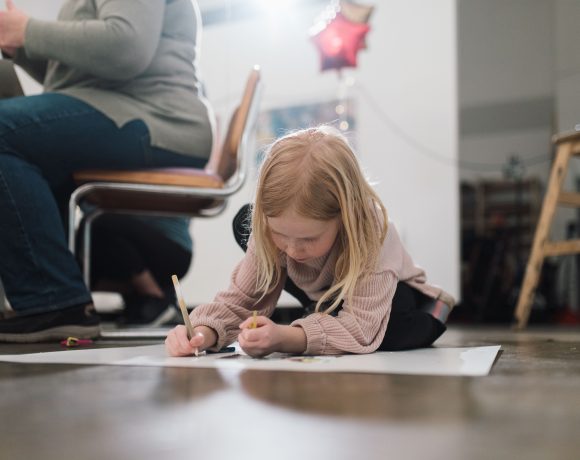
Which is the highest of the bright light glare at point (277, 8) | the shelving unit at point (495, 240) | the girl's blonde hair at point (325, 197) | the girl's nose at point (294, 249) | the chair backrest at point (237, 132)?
the bright light glare at point (277, 8)

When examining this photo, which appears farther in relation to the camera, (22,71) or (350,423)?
(22,71)

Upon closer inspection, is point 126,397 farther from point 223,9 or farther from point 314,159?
point 223,9

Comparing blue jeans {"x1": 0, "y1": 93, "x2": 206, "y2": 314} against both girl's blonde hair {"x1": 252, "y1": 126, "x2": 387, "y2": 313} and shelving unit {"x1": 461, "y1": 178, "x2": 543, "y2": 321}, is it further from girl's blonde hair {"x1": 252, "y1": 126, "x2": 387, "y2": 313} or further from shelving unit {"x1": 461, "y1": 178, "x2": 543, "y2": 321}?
shelving unit {"x1": 461, "y1": 178, "x2": 543, "y2": 321}

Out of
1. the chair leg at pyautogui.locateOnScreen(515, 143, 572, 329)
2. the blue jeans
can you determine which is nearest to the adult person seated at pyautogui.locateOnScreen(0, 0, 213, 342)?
the blue jeans

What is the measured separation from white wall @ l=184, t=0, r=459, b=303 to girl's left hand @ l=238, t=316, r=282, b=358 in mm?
2469

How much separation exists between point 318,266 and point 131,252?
3.70ft

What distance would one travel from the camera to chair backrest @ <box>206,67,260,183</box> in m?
1.60

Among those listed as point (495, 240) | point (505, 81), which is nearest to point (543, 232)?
point (495, 240)

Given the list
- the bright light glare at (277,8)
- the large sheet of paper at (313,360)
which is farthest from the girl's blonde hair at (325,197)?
the bright light glare at (277,8)

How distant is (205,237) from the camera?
3727 mm

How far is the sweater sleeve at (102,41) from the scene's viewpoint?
4.22 ft

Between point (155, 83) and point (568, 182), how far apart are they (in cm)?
496

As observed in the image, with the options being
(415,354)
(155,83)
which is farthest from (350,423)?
(155,83)

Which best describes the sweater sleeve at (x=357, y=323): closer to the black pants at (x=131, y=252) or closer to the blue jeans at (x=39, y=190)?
the blue jeans at (x=39, y=190)
